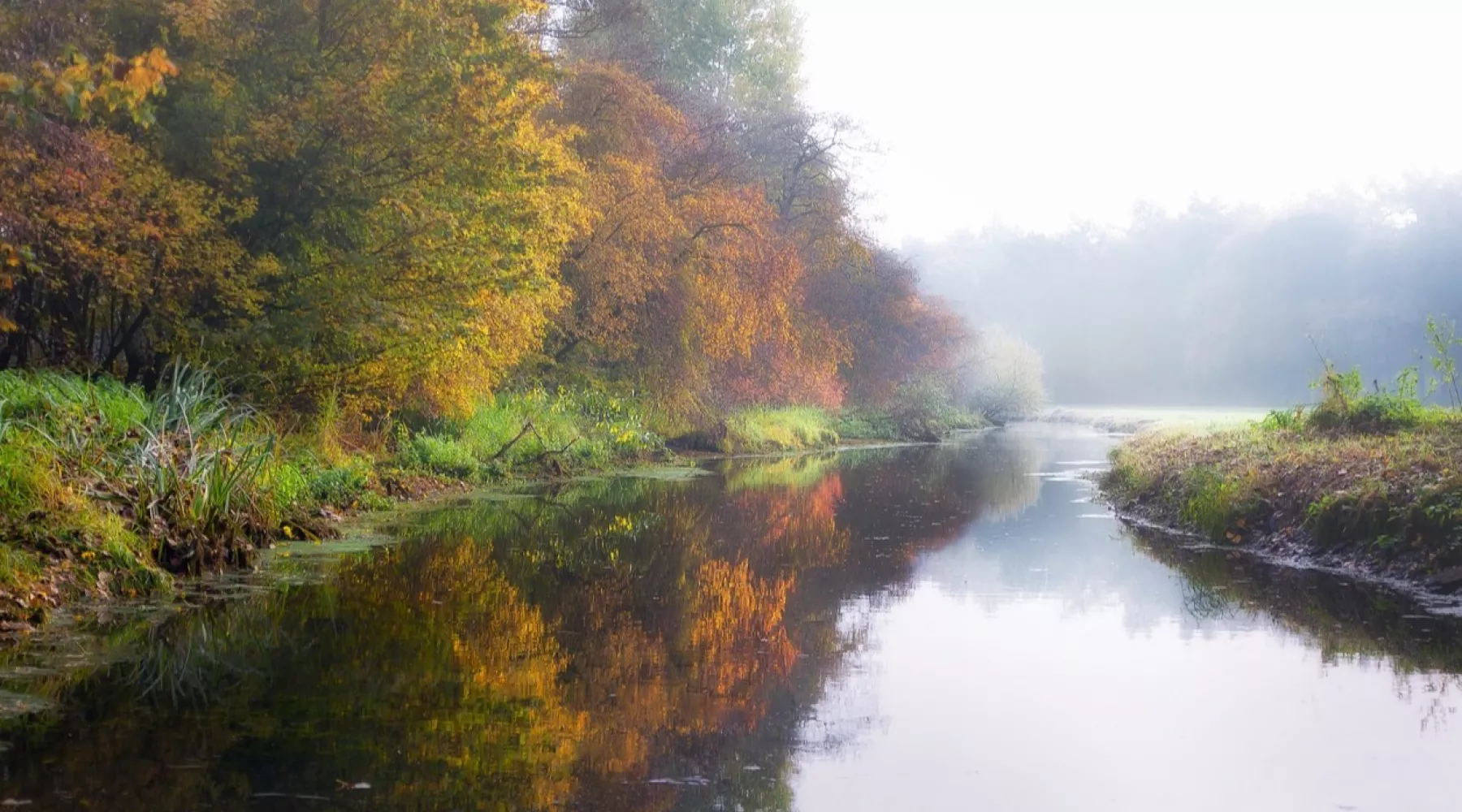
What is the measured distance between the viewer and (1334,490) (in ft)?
41.0

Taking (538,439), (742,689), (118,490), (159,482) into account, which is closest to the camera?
(742,689)

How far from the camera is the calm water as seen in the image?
538 cm

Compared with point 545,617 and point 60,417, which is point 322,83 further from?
point 545,617

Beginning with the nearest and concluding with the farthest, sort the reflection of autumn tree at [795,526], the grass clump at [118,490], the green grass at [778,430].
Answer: the grass clump at [118,490]
the reflection of autumn tree at [795,526]
the green grass at [778,430]

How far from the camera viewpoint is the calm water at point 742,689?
5383 mm

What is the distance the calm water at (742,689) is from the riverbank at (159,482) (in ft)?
2.19

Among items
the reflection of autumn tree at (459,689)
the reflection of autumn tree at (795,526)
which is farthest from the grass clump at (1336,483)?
the reflection of autumn tree at (459,689)

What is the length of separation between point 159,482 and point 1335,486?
10.8m

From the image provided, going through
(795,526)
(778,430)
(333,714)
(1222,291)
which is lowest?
(333,714)

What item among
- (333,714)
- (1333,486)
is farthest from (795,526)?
(333,714)

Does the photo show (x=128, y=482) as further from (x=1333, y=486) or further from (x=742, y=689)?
(x=1333, y=486)

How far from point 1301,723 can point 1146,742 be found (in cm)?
94

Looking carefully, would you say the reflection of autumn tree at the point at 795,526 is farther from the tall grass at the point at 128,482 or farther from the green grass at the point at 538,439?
the tall grass at the point at 128,482

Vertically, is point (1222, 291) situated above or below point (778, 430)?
above
